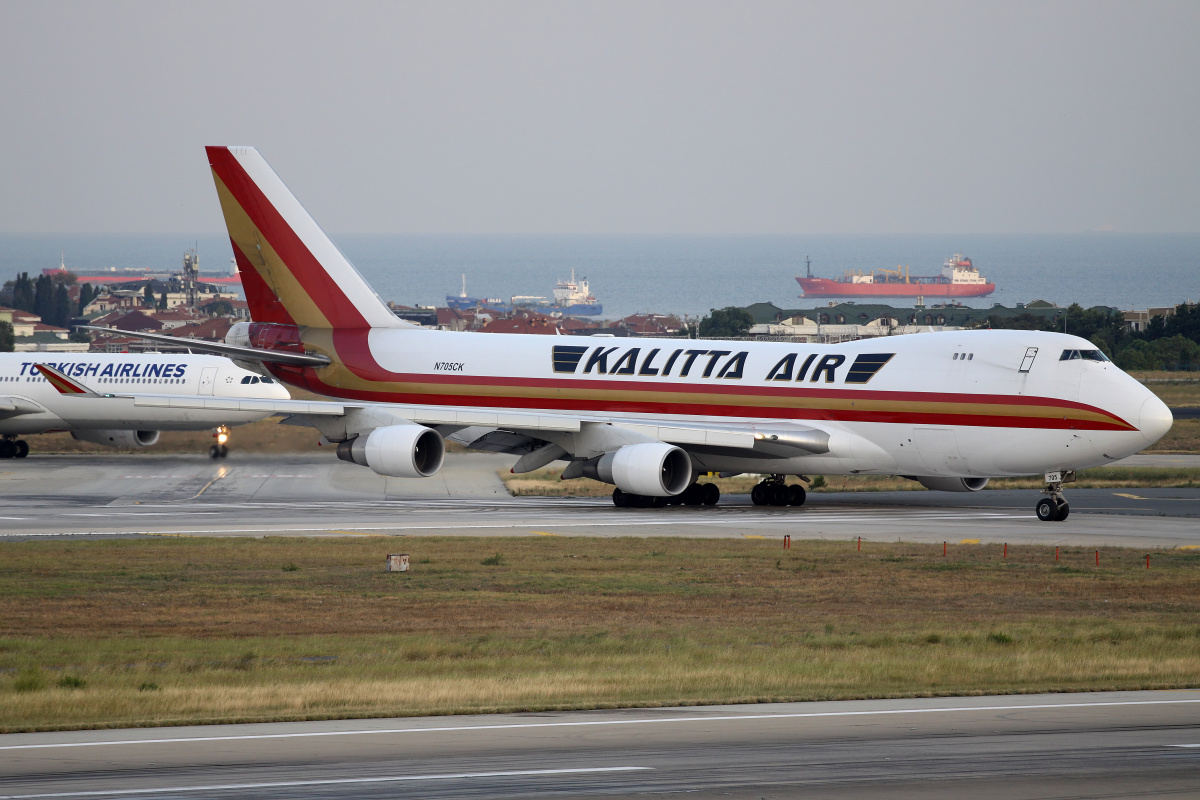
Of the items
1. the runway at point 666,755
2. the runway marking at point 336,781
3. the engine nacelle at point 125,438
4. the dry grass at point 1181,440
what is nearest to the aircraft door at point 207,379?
the engine nacelle at point 125,438

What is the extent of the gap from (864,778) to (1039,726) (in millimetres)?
3153

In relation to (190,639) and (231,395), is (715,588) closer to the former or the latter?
(190,639)

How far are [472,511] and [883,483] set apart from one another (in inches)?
695

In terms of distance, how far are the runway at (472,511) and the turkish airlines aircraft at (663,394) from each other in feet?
4.40

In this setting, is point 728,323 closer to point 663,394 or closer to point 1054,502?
point 663,394

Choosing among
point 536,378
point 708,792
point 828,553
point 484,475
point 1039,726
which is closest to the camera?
point 708,792

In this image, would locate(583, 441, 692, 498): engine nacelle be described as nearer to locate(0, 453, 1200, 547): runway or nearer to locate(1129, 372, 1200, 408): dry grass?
locate(0, 453, 1200, 547): runway

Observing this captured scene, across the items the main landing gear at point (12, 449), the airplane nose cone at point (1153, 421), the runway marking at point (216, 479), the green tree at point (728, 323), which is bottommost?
the main landing gear at point (12, 449)

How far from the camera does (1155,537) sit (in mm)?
32344

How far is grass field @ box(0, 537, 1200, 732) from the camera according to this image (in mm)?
16453

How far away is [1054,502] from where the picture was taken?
3566cm

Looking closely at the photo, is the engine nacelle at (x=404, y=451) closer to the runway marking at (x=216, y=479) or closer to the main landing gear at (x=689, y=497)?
the main landing gear at (x=689, y=497)

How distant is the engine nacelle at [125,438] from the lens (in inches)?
2352

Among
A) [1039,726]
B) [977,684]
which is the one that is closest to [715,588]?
[977,684]
